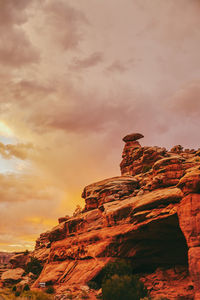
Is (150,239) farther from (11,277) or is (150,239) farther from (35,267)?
(11,277)

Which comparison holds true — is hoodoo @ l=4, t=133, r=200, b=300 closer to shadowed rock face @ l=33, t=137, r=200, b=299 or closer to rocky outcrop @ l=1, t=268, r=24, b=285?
shadowed rock face @ l=33, t=137, r=200, b=299

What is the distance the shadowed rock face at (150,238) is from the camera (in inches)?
939

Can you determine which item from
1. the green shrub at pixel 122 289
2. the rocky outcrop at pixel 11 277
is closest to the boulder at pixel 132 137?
the rocky outcrop at pixel 11 277

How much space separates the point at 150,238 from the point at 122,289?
7316mm

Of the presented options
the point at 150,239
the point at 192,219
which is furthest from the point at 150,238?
the point at 192,219

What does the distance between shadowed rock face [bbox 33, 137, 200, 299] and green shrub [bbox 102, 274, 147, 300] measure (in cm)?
252

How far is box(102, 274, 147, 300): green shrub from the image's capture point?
82.9ft

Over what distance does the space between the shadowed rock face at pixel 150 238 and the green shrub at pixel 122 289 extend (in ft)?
8.28

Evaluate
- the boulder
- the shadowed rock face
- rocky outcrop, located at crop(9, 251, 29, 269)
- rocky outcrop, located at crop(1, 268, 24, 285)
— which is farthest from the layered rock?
rocky outcrop, located at crop(9, 251, 29, 269)

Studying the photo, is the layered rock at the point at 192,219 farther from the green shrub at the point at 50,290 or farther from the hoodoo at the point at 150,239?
the green shrub at the point at 50,290

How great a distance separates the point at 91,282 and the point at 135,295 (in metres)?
7.55

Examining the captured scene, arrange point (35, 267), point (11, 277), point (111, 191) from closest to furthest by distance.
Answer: point (111, 191) → point (11, 277) → point (35, 267)

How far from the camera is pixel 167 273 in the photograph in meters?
31.4

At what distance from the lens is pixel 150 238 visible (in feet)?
101
